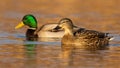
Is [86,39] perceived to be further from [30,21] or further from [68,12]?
[68,12]

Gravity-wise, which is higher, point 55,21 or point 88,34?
point 55,21

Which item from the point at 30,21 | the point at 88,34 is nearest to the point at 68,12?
the point at 30,21

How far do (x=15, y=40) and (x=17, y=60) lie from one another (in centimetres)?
400

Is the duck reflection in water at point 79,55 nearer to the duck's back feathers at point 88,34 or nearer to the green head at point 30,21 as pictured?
the duck's back feathers at point 88,34

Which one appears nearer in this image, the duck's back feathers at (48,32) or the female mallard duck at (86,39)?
the female mallard duck at (86,39)

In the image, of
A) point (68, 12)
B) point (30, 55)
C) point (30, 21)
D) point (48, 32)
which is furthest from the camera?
point (68, 12)

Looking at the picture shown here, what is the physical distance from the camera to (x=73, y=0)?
94.6ft

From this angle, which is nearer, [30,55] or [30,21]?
[30,55]

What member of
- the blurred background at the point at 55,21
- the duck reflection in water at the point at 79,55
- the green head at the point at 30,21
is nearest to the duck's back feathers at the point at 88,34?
the blurred background at the point at 55,21

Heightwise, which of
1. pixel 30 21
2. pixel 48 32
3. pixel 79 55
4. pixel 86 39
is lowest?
pixel 79 55

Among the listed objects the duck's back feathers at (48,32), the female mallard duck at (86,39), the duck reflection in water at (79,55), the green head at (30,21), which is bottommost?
the duck reflection in water at (79,55)

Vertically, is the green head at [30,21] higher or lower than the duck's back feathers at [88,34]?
higher

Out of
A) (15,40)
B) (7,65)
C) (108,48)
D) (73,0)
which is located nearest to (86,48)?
(108,48)

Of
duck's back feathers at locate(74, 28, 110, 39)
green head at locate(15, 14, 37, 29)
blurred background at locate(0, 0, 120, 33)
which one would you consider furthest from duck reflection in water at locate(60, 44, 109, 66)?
green head at locate(15, 14, 37, 29)
